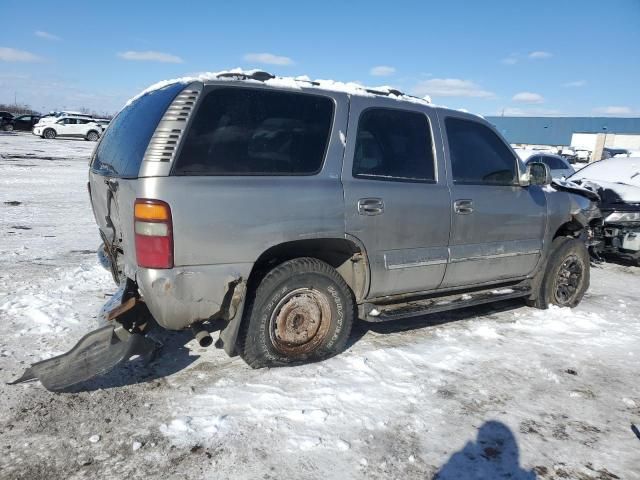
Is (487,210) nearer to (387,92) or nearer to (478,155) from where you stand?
(478,155)

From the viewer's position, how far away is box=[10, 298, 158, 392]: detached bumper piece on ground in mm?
3033

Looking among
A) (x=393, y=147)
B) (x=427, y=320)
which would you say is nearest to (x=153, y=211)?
(x=393, y=147)

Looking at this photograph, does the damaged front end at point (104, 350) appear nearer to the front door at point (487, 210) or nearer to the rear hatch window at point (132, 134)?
the rear hatch window at point (132, 134)

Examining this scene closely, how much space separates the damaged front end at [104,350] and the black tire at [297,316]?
69 cm

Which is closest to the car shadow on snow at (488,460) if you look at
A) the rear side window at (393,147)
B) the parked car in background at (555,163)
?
the rear side window at (393,147)

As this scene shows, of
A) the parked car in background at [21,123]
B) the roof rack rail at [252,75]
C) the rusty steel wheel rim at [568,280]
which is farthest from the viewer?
the parked car in background at [21,123]

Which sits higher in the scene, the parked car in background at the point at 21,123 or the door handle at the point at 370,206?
the parked car in background at the point at 21,123

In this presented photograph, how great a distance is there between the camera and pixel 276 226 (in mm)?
3219

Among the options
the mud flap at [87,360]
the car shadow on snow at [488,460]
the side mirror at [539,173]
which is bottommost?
the car shadow on snow at [488,460]

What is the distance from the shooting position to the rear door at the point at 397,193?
3598 millimetres

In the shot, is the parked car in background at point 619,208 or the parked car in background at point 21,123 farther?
the parked car in background at point 21,123

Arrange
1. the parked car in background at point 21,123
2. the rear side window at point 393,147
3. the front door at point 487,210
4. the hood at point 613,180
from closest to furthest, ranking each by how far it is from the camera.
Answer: the rear side window at point 393,147, the front door at point 487,210, the hood at point 613,180, the parked car in background at point 21,123

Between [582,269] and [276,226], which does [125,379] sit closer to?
[276,226]

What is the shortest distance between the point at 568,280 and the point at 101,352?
462 cm
